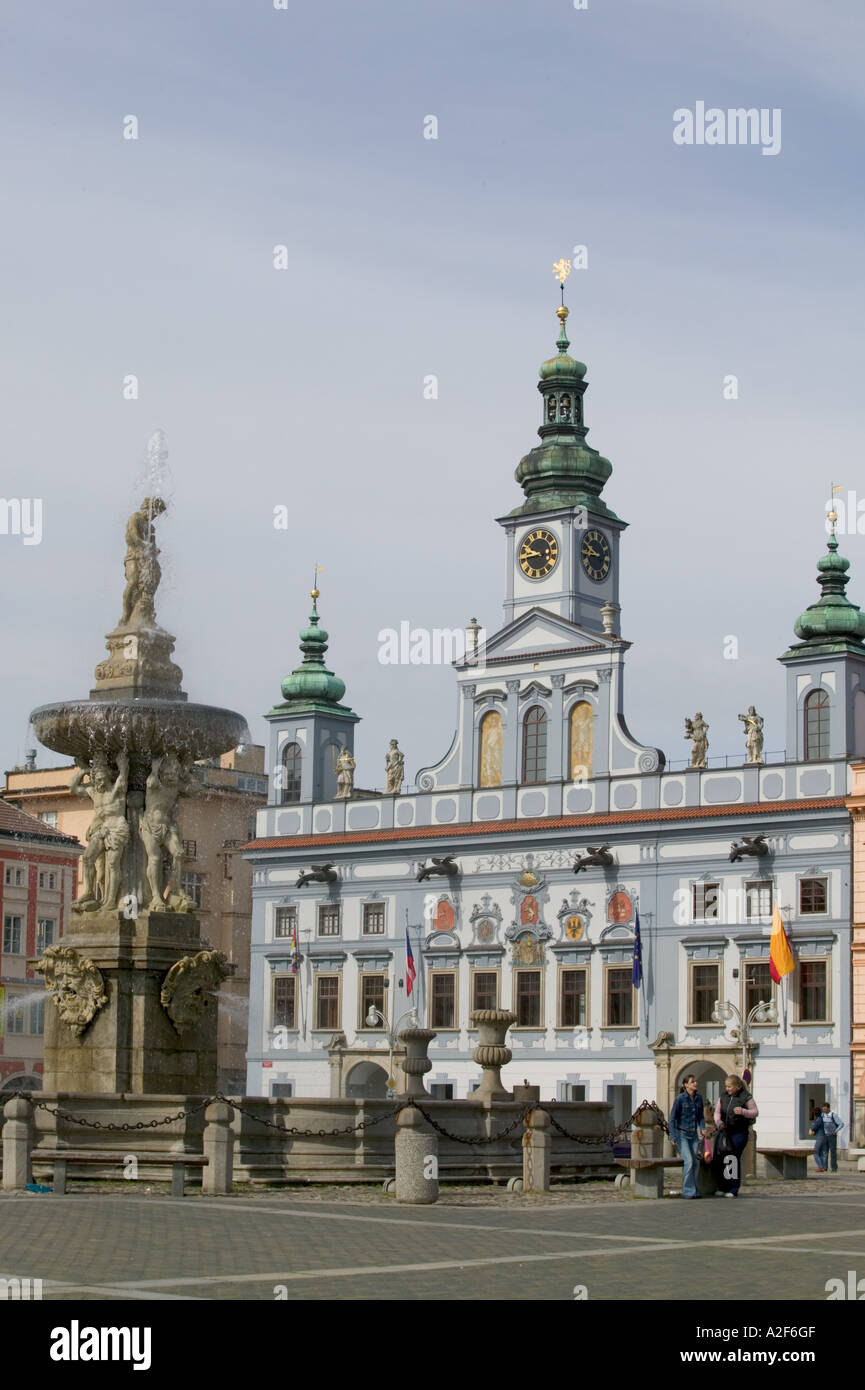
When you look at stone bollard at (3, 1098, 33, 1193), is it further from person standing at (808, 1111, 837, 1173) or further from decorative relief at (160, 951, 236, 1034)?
person standing at (808, 1111, 837, 1173)

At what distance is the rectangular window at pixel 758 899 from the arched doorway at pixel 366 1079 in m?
12.7

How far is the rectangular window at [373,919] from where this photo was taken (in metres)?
65.6

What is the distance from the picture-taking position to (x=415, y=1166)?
23719 mm

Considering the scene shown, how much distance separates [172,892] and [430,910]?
3900cm

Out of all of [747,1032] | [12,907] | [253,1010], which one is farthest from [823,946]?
[12,907]

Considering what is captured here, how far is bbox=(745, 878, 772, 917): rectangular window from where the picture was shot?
57688 millimetres

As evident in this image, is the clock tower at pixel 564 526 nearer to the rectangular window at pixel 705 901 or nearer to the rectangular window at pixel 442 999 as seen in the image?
the rectangular window at pixel 705 901

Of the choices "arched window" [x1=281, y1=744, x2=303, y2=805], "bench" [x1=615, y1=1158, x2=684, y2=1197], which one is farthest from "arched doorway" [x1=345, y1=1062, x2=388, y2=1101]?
"bench" [x1=615, y1=1158, x2=684, y2=1197]

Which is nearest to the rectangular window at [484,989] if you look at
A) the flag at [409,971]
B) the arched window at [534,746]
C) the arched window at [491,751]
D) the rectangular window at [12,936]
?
the flag at [409,971]

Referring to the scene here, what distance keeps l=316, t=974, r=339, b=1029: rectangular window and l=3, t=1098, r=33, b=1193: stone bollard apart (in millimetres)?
42562

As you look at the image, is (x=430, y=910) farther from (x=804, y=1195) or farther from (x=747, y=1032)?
(x=804, y=1195)
